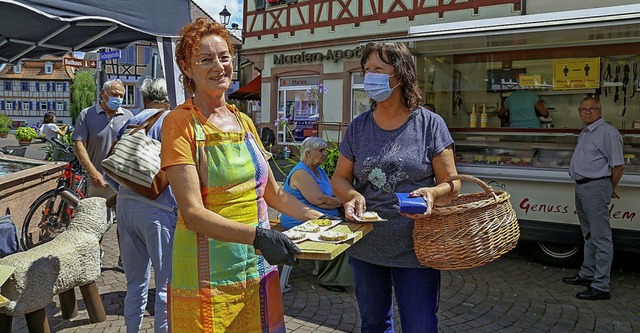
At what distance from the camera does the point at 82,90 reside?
7038cm

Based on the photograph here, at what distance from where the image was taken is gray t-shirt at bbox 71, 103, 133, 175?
546 centimetres

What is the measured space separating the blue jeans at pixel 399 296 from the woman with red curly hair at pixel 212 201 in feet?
1.75

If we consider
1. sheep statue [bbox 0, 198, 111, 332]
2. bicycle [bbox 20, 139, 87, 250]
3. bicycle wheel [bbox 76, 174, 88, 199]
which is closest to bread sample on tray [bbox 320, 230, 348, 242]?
sheep statue [bbox 0, 198, 111, 332]

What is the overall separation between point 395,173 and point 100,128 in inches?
160

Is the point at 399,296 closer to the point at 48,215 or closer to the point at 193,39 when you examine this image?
the point at 193,39

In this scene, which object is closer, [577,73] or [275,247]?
[275,247]

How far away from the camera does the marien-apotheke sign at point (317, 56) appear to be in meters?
16.6

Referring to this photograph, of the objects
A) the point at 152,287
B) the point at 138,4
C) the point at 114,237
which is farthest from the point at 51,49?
the point at 152,287

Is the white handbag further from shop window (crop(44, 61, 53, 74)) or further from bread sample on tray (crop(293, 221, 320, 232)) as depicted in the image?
shop window (crop(44, 61, 53, 74))

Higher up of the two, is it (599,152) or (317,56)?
(317,56)

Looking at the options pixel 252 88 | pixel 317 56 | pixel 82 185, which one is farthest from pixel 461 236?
pixel 252 88

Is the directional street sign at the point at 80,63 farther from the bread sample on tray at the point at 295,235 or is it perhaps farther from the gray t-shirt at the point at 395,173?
the bread sample on tray at the point at 295,235

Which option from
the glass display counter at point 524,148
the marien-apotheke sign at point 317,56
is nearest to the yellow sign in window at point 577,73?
the glass display counter at point 524,148

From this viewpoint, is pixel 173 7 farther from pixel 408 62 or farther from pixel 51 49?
pixel 408 62
